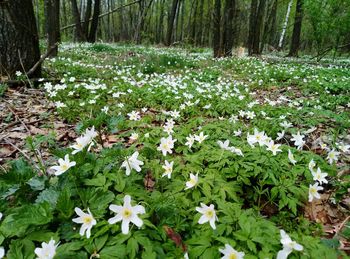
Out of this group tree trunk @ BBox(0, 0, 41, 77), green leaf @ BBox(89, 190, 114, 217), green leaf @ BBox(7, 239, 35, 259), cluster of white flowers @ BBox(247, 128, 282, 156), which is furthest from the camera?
tree trunk @ BBox(0, 0, 41, 77)

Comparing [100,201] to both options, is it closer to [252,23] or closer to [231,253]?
[231,253]

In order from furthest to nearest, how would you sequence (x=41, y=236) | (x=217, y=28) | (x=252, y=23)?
(x=252, y=23) < (x=217, y=28) < (x=41, y=236)

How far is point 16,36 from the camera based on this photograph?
5301 mm

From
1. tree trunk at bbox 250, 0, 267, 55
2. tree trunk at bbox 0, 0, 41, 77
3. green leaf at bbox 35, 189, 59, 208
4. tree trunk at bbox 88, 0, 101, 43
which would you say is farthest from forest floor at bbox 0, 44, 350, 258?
tree trunk at bbox 88, 0, 101, 43

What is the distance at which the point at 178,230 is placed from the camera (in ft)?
6.15

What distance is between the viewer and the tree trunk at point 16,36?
16.9 feet

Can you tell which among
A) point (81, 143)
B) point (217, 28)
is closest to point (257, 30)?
point (217, 28)

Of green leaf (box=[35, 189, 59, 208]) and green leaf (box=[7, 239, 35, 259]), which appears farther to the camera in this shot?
green leaf (box=[35, 189, 59, 208])

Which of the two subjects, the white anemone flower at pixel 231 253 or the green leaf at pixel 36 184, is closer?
the white anemone flower at pixel 231 253

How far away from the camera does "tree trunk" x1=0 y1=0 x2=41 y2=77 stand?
16.9 feet

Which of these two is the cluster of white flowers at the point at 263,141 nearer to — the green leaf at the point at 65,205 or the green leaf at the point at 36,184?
the green leaf at the point at 65,205

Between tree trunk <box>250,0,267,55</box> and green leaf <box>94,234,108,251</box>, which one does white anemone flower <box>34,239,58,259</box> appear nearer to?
green leaf <box>94,234,108,251</box>

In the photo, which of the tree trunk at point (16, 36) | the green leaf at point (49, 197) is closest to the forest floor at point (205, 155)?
the green leaf at point (49, 197)

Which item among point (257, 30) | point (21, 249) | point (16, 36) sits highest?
point (257, 30)
